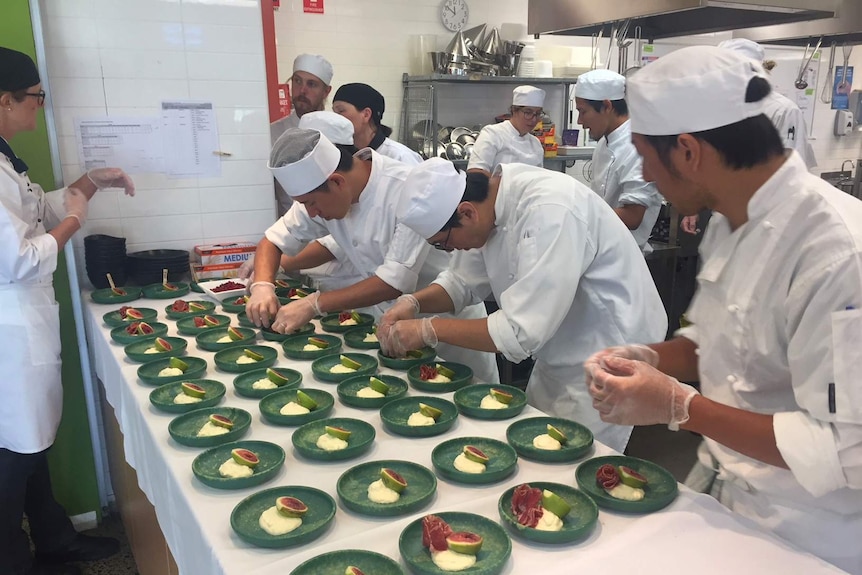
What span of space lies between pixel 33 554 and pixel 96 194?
1.52 meters

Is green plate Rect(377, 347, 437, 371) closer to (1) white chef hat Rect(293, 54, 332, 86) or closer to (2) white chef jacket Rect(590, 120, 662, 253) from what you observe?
(2) white chef jacket Rect(590, 120, 662, 253)

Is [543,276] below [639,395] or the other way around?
the other way around

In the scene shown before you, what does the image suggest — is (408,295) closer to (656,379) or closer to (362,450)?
(362,450)

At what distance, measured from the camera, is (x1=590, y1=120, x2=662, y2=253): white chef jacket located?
11.5 feet

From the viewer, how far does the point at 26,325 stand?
2.34m

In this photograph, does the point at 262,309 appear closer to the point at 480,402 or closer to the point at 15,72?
the point at 480,402

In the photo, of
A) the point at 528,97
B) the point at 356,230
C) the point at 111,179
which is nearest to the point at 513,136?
the point at 528,97

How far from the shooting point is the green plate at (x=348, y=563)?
106 cm

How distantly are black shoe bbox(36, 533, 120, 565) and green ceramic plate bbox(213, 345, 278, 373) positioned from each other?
4.07 ft

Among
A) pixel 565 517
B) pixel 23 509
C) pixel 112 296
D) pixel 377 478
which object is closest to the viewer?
pixel 565 517

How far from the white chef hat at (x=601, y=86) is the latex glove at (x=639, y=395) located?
2707 mm

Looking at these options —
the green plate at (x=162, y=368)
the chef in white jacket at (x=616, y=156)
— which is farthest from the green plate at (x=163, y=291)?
the chef in white jacket at (x=616, y=156)

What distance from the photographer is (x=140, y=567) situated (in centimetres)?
248

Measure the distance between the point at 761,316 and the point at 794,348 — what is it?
0.34 ft
